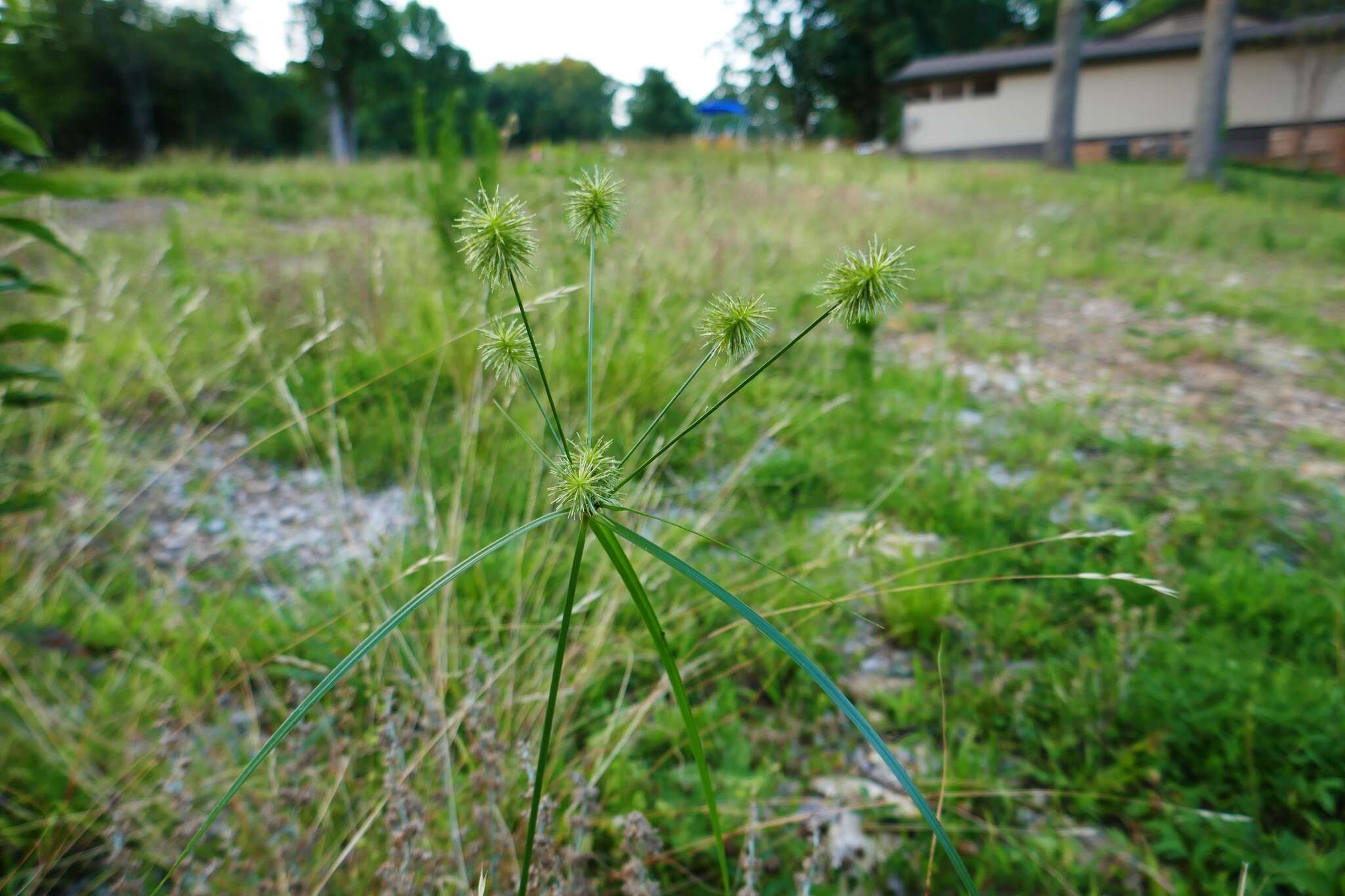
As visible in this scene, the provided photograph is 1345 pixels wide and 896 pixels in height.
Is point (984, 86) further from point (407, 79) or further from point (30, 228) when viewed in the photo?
point (30, 228)

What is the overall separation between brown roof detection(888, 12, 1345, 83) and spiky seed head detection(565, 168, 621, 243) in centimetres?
2362

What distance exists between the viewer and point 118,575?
226 centimetres

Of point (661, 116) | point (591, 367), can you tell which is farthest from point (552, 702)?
point (661, 116)

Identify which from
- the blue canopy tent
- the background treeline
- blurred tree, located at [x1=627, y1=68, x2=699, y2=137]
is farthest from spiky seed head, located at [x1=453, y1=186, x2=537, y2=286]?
blurred tree, located at [x1=627, y1=68, x2=699, y2=137]

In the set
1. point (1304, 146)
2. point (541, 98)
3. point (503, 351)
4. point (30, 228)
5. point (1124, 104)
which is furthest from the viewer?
point (541, 98)

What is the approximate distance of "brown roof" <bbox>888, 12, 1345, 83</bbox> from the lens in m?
20.3

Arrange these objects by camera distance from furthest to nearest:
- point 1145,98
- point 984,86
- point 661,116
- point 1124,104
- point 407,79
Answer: point 407,79, point 661,116, point 984,86, point 1124,104, point 1145,98

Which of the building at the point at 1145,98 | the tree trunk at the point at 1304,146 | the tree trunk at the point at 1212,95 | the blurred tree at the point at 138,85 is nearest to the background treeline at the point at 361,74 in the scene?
the blurred tree at the point at 138,85

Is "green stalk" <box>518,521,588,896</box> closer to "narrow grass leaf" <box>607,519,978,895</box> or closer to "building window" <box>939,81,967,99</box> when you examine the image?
"narrow grass leaf" <box>607,519,978,895</box>

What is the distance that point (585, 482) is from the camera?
0.52 metres

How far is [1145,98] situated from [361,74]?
96.7 ft

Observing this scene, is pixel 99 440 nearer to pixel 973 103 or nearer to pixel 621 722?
pixel 621 722

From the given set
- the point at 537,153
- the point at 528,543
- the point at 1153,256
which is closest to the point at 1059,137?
the point at 1153,256

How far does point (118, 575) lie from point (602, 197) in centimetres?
241
